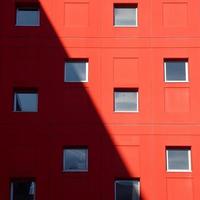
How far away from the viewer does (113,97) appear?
88.6 ft

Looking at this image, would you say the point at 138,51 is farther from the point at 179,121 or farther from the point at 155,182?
the point at 155,182

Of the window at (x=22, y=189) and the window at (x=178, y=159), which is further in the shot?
the window at (x=178, y=159)

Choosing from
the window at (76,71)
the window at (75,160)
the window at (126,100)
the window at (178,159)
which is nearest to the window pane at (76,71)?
the window at (76,71)

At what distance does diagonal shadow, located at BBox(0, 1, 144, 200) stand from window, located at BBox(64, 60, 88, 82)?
33 centimetres

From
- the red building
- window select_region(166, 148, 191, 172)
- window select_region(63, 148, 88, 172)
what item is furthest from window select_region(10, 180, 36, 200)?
window select_region(166, 148, 191, 172)

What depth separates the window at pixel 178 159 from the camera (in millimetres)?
26312

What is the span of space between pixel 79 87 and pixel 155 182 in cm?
510

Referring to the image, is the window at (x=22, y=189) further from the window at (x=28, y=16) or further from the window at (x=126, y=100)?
the window at (x=28, y=16)

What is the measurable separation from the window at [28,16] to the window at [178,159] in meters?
8.11

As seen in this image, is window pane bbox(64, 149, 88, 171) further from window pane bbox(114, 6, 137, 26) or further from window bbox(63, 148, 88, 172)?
window pane bbox(114, 6, 137, 26)

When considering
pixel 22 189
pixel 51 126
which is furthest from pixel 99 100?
pixel 22 189

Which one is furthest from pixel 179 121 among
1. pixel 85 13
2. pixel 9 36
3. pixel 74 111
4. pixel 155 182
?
pixel 9 36

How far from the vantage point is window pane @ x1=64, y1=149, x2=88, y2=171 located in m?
26.4

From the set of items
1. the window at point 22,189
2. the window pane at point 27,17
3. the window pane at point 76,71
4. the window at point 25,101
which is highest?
the window pane at point 27,17
